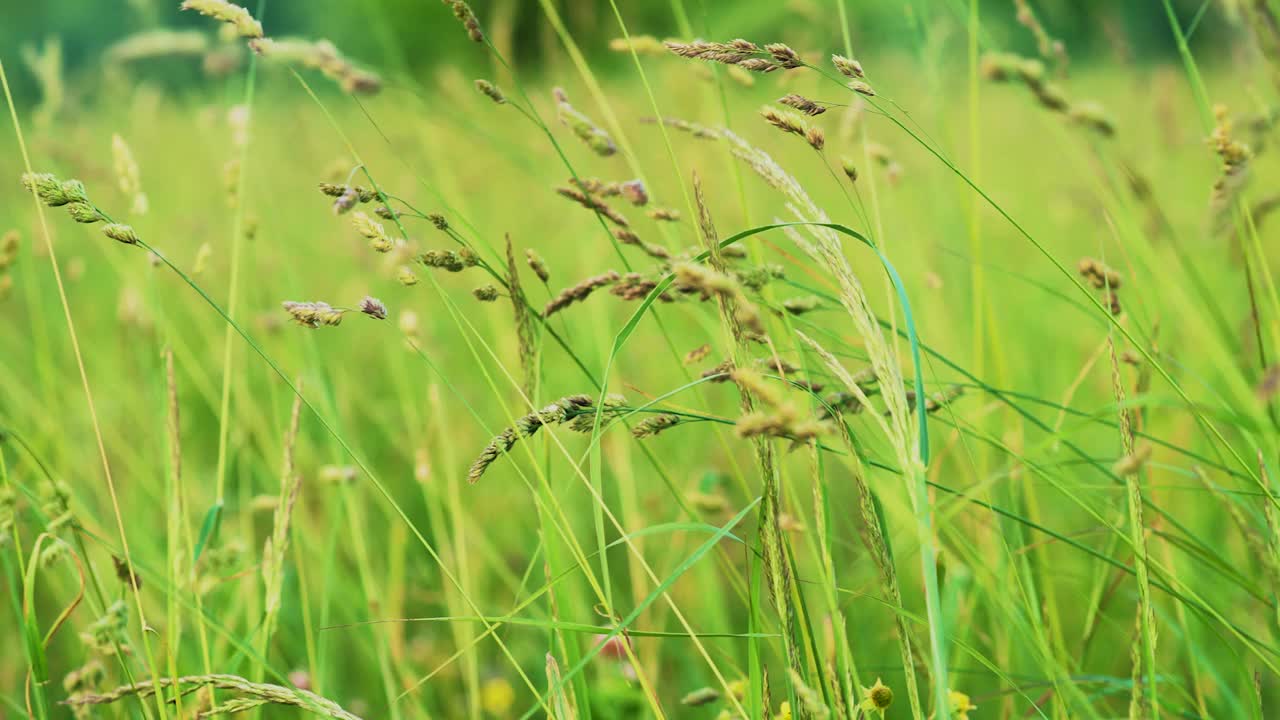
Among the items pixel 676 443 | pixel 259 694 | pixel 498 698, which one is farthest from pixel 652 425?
pixel 676 443

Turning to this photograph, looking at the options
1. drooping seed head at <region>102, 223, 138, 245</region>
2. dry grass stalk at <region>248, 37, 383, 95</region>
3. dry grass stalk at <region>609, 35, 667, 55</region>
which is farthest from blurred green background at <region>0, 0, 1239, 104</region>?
drooping seed head at <region>102, 223, 138, 245</region>

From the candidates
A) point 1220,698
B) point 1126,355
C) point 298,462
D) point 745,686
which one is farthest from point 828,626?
point 298,462

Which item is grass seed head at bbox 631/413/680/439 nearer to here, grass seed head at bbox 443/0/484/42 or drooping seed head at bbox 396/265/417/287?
drooping seed head at bbox 396/265/417/287

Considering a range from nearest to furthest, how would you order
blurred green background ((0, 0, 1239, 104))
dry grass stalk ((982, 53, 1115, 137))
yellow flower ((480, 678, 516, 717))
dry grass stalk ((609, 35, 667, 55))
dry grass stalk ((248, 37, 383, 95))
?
1. dry grass stalk ((982, 53, 1115, 137))
2. dry grass stalk ((248, 37, 383, 95))
3. dry grass stalk ((609, 35, 667, 55))
4. yellow flower ((480, 678, 516, 717))
5. blurred green background ((0, 0, 1239, 104))

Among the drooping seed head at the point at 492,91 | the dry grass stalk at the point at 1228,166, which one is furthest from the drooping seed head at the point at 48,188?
the dry grass stalk at the point at 1228,166

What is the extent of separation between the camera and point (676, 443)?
151 cm

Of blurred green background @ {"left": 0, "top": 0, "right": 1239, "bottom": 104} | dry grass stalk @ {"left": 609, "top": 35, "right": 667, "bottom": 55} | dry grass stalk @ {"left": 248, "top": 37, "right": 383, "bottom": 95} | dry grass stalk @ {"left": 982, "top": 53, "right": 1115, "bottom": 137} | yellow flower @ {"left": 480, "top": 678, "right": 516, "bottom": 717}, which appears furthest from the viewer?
blurred green background @ {"left": 0, "top": 0, "right": 1239, "bottom": 104}

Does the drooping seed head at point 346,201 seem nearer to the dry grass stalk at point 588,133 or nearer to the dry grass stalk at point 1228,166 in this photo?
the dry grass stalk at point 588,133

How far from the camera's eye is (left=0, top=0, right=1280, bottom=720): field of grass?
1.90 feet

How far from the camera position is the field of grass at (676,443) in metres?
0.58

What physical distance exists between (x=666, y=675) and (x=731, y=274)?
0.66 metres

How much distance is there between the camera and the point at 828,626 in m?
0.54

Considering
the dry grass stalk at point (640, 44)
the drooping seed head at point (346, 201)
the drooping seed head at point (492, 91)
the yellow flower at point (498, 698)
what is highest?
the dry grass stalk at point (640, 44)

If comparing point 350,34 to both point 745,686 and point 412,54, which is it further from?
point 745,686
